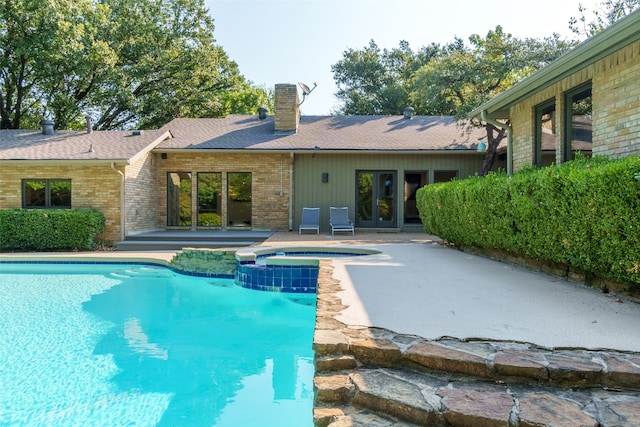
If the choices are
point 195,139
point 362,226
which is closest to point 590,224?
point 362,226

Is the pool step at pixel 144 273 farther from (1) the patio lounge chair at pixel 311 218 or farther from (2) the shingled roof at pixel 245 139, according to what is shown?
(1) the patio lounge chair at pixel 311 218

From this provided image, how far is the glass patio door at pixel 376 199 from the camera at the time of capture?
1462cm

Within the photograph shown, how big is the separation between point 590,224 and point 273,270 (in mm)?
4751

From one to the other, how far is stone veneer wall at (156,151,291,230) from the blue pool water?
638 cm

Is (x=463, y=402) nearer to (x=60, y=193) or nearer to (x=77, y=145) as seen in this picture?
(x=60, y=193)

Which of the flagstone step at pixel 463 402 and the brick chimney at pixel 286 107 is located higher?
the brick chimney at pixel 286 107

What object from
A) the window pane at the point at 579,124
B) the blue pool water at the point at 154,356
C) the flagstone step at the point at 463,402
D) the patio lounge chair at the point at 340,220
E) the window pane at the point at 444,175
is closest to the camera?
the flagstone step at the point at 463,402

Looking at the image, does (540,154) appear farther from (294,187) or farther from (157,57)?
(157,57)

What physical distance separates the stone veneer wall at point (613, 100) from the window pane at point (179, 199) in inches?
446

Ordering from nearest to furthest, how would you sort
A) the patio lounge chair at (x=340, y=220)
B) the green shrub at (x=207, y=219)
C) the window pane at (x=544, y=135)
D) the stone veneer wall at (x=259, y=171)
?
the window pane at (x=544, y=135) → the patio lounge chair at (x=340, y=220) → the stone veneer wall at (x=259, y=171) → the green shrub at (x=207, y=219)


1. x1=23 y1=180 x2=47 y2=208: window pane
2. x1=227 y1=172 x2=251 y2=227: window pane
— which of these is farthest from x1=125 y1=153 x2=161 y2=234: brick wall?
x1=23 y1=180 x2=47 y2=208: window pane

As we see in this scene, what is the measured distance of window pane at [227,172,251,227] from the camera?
14.5 metres

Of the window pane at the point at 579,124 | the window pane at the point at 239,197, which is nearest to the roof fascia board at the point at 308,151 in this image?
the window pane at the point at 239,197

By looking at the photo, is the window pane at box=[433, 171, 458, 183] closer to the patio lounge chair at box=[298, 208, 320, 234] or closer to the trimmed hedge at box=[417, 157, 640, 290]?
the patio lounge chair at box=[298, 208, 320, 234]
